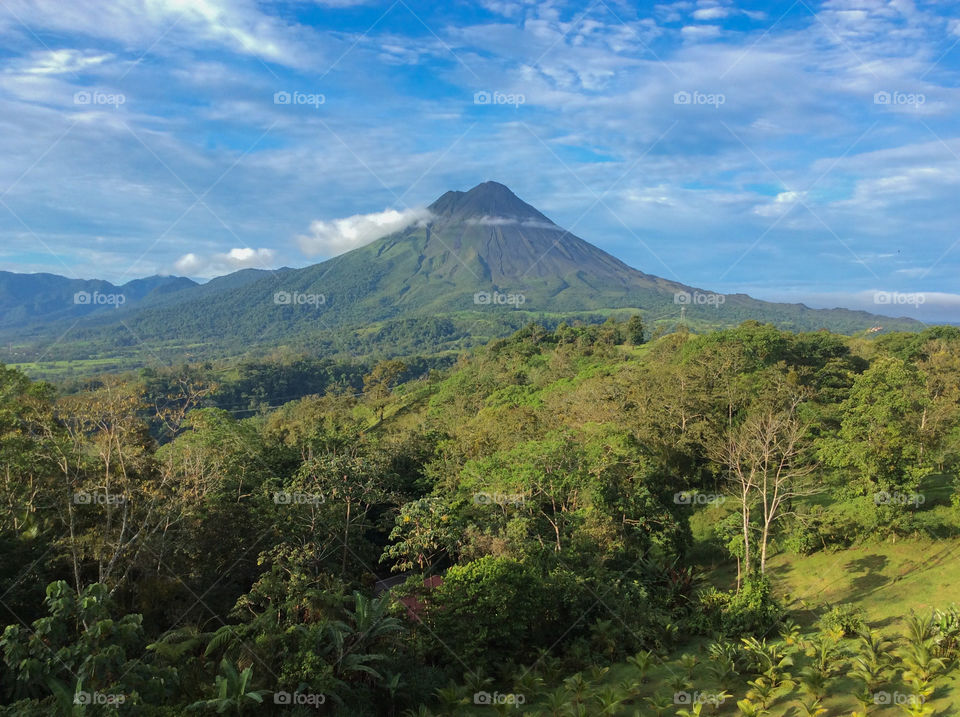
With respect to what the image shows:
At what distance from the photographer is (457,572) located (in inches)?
484

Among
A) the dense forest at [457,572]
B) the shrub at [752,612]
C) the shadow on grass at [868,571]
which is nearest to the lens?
the dense forest at [457,572]

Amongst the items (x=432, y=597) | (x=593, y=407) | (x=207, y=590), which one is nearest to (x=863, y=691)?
(x=432, y=597)

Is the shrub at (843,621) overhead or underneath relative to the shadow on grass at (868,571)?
overhead

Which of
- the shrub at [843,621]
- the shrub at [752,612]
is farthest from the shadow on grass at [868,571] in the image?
the shrub at [752,612]

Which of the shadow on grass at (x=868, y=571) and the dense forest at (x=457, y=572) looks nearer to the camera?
the dense forest at (x=457, y=572)

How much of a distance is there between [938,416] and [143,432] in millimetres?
25793

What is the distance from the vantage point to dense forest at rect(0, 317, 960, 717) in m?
9.48

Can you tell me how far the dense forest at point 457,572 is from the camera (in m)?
9.48

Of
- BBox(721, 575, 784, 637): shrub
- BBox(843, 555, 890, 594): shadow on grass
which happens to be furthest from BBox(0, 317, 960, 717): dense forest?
BBox(843, 555, 890, 594): shadow on grass

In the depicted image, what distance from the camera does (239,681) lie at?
347 inches

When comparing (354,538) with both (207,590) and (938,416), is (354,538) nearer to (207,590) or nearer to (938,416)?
(207,590)

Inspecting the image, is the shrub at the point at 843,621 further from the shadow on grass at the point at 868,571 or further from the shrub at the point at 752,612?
the shadow on grass at the point at 868,571

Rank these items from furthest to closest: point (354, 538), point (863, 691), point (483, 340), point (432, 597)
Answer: point (483, 340) → point (354, 538) → point (432, 597) → point (863, 691)

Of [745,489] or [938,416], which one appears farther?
[938,416]
